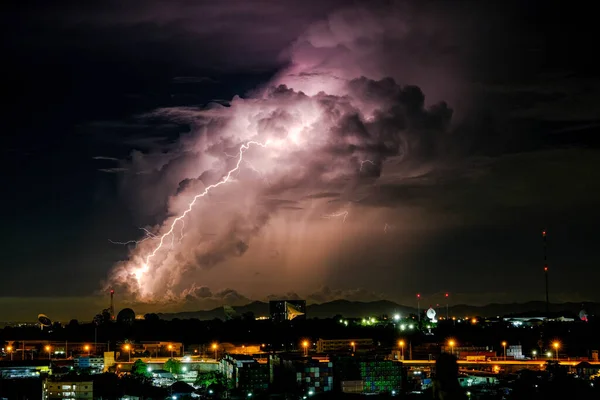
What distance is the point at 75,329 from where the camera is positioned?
95875 mm

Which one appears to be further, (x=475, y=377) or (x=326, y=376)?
(x=475, y=377)

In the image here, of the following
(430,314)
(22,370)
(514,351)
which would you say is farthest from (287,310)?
(22,370)

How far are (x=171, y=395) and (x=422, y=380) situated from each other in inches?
554

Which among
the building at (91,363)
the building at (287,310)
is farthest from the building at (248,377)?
the building at (287,310)

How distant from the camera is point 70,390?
42812 mm

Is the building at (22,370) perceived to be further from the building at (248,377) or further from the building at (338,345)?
the building at (338,345)

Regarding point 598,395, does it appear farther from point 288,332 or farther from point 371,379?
point 288,332

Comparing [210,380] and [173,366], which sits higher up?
[173,366]

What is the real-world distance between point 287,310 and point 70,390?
64057 millimetres

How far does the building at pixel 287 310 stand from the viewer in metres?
105

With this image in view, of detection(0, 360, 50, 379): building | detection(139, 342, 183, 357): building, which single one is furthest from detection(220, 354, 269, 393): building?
detection(139, 342, 183, 357): building

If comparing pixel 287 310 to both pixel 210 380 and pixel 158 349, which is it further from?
pixel 210 380

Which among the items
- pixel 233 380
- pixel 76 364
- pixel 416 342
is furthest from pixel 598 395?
pixel 416 342

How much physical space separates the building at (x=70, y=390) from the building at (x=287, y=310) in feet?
205
